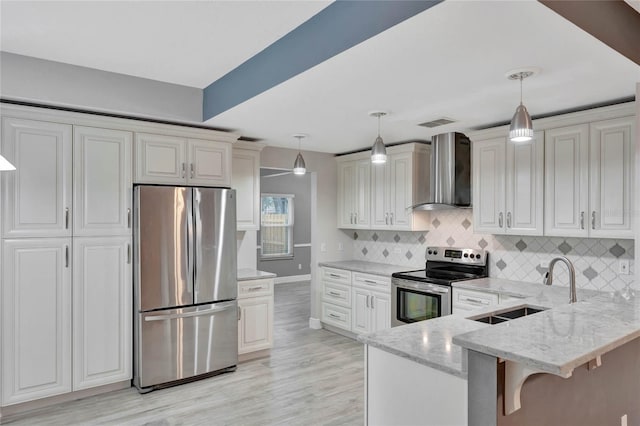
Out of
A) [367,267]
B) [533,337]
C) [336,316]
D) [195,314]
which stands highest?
[533,337]

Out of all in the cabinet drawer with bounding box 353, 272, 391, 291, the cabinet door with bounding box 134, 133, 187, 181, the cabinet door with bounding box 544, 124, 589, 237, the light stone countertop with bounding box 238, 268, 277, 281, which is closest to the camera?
the cabinet door with bounding box 544, 124, 589, 237

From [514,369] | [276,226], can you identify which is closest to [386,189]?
[514,369]

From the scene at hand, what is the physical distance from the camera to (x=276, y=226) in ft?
30.5

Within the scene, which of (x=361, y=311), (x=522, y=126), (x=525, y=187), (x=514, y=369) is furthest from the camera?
(x=361, y=311)

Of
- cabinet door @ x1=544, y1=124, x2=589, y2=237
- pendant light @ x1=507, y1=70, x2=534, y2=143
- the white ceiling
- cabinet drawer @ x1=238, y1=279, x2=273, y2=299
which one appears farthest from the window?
pendant light @ x1=507, y1=70, x2=534, y2=143

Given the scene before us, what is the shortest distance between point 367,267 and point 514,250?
5.68 ft

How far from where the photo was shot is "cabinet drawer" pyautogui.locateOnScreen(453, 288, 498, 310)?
11.6ft

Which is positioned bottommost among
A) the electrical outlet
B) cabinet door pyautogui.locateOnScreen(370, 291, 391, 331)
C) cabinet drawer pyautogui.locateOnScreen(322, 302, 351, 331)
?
cabinet drawer pyautogui.locateOnScreen(322, 302, 351, 331)

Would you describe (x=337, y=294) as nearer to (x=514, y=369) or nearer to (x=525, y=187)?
(x=525, y=187)

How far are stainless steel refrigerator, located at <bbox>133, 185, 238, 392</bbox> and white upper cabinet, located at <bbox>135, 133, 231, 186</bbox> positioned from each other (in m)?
0.21

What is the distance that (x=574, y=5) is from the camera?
1.81 meters

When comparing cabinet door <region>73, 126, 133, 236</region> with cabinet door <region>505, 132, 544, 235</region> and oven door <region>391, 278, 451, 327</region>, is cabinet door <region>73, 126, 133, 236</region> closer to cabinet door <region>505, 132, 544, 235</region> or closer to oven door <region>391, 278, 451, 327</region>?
oven door <region>391, 278, 451, 327</region>

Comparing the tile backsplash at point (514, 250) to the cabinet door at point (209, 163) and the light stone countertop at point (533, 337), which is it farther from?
the cabinet door at point (209, 163)

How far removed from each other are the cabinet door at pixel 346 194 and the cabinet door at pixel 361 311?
100 cm
